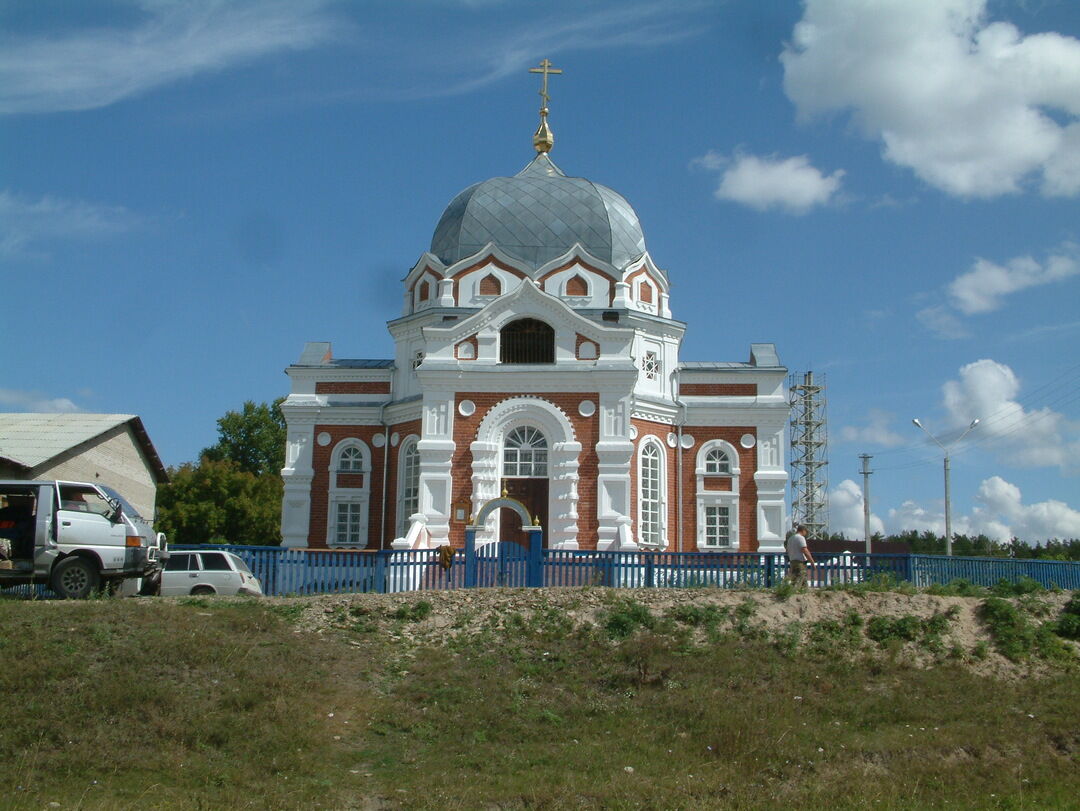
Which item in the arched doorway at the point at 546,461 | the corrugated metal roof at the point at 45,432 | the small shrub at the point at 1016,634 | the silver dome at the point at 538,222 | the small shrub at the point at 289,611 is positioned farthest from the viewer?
the silver dome at the point at 538,222

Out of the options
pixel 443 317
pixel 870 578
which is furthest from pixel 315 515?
pixel 870 578

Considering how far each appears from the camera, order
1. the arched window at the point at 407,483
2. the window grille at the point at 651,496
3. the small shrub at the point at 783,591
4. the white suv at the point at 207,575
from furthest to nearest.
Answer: the arched window at the point at 407,483 < the window grille at the point at 651,496 < the white suv at the point at 207,575 < the small shrub at the point at 783,591

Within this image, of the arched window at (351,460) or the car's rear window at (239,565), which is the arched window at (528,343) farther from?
the car's rear window at (239,565)

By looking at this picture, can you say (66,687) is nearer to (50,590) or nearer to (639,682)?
(50,590)

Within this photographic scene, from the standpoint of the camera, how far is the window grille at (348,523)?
1299 inches

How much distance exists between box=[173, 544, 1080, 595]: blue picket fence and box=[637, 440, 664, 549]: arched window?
31.6 ft

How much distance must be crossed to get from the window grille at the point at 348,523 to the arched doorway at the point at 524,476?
5.78m

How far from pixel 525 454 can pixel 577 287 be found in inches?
250

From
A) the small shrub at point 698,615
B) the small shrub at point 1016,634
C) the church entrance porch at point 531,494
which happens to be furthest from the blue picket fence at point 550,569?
the church entrance porch at point 531,494

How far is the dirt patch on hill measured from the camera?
54.1 ft

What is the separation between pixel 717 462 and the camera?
32.9 metres

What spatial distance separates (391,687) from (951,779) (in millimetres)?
6939

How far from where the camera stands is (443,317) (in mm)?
32688

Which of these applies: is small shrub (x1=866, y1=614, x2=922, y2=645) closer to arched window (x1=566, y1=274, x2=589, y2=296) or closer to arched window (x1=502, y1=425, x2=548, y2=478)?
arched window (x1=502, y1=425, x2=548, y2=478)
